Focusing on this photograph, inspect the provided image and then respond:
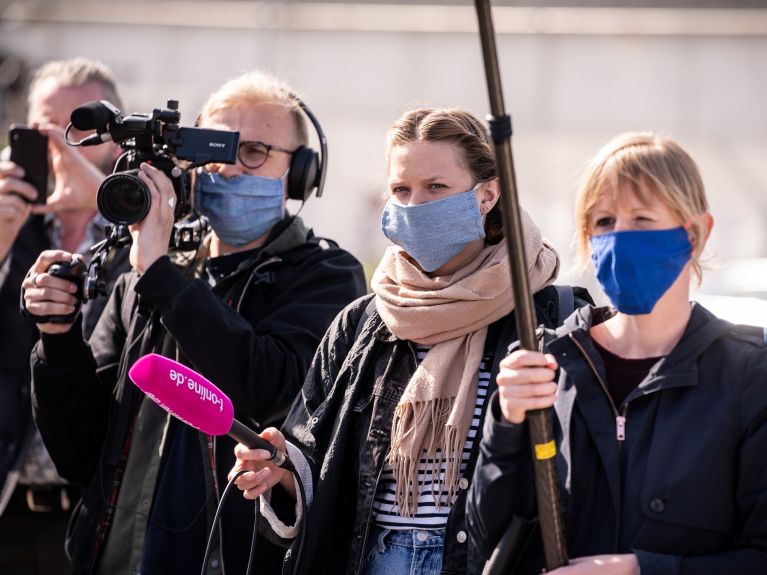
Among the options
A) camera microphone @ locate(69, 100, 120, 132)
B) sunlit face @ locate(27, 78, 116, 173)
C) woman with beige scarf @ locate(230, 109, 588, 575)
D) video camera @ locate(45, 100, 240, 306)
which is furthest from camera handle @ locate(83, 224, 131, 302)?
sunlit face @ locate(27, 78, 116, 173)

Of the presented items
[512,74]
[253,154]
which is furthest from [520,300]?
[512,74]

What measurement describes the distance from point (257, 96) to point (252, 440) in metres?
1.52

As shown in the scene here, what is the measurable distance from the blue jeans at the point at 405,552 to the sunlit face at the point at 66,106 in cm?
225

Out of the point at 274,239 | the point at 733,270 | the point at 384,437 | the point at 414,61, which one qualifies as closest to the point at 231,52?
the point at 414,61

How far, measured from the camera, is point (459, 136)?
9.89 feet

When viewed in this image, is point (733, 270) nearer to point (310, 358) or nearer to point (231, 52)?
point (310, 358)

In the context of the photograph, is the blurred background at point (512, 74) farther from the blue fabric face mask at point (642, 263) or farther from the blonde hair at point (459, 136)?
the blue fabric face mask at point (642, 263)

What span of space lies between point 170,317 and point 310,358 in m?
0.45

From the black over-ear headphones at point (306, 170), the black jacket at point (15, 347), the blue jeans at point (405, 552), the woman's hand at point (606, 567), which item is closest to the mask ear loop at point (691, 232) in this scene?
the woman's hand at point (606, 567)

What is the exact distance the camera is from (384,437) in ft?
9.43

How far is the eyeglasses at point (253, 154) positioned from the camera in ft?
12.3

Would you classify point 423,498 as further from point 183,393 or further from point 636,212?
point 636,212

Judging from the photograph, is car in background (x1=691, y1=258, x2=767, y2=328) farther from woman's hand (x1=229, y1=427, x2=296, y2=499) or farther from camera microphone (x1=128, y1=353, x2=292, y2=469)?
camera microphone (x1=128, y1=353, x2=292, y2=469)

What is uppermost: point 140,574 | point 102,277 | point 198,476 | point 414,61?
point 414,61
